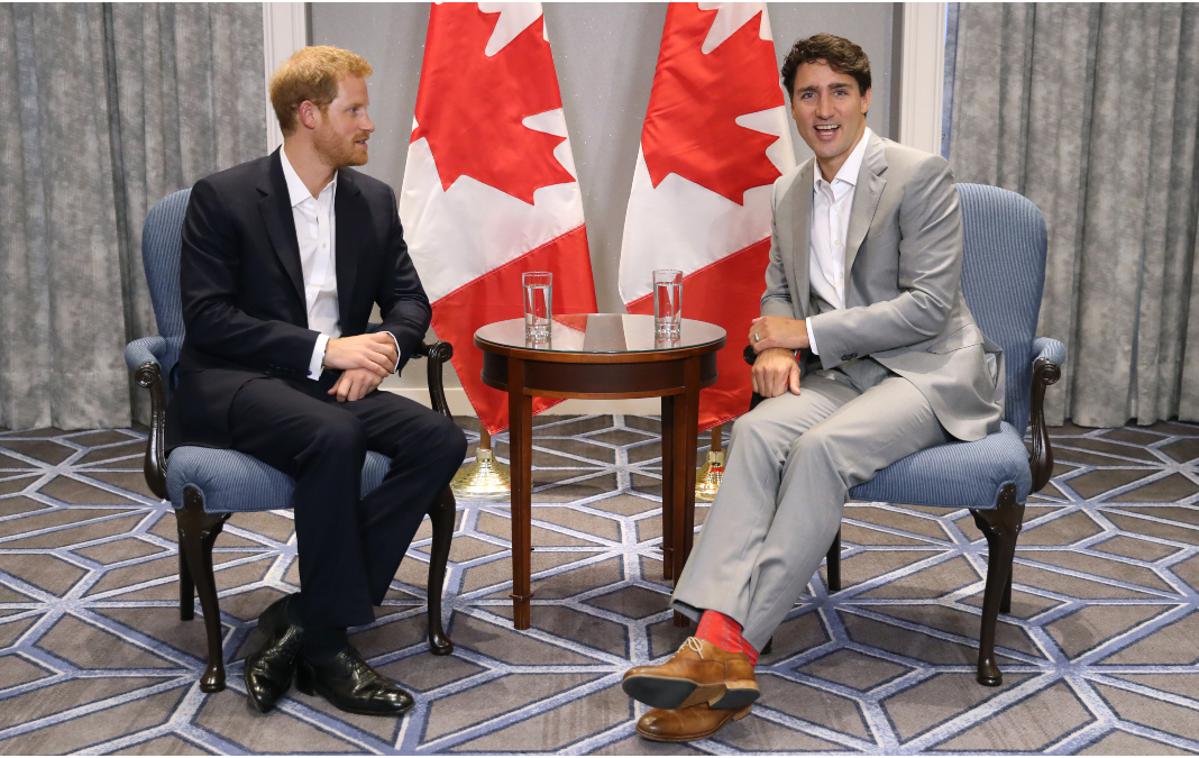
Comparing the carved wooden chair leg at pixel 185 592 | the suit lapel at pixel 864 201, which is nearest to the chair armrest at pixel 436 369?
the carved wooden chair leg at pixel 185 592

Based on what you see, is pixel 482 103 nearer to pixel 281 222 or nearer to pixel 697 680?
pixel 281 222

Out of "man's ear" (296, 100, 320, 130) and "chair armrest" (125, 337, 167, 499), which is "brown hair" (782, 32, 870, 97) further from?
"chair armrest" (125, 337, 167, 499)

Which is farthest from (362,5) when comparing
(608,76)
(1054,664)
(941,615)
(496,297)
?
(1054,664)

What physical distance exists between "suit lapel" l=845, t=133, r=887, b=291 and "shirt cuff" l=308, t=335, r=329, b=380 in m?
1.21

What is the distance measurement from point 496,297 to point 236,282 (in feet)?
4.96

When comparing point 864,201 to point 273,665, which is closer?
point 273,665

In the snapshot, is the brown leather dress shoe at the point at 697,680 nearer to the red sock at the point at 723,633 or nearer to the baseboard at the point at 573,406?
the red sock at the point at 723,633

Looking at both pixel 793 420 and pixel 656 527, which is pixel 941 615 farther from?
pixel 656 527

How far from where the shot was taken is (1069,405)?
16.8 ft

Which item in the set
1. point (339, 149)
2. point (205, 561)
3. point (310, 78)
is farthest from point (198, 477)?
point (310, 78)

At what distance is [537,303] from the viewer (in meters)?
2.81

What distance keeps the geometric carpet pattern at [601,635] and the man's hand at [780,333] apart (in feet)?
2.25

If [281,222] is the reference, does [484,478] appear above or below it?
below

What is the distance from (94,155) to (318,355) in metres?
2.73
